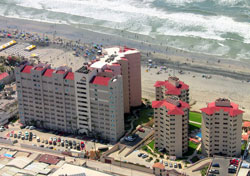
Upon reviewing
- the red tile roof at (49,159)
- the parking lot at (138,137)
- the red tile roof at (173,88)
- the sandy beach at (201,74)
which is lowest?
the red tile roof at (49,159)

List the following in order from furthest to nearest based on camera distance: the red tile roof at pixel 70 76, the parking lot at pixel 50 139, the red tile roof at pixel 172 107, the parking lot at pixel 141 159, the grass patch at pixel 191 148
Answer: the red tile roof at pixel 70 76, the parking lot at pixel 50 139, the grass patch at pixel 191 148, the red tile roof at pixel 172 107, the parking lot at pixel 141 159

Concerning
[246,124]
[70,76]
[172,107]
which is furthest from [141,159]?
[246,124]

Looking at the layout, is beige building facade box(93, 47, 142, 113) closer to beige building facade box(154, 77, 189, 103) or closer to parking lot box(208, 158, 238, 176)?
beige building facade box(154, 77, 189, 103)

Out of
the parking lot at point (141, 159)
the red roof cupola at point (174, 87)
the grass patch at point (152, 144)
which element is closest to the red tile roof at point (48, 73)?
the parking lot at point (141, 159)

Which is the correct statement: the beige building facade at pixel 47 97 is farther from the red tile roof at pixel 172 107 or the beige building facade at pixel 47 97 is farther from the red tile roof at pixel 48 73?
the red tile roof at pixel 172 107

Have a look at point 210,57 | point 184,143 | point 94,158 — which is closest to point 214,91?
point 210,57

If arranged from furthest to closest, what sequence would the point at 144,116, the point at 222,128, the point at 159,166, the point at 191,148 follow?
the point at 144,116
the point at 191,148
the point at 222,128
the point at 159,166

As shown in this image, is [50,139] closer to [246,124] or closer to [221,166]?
[221,166]
